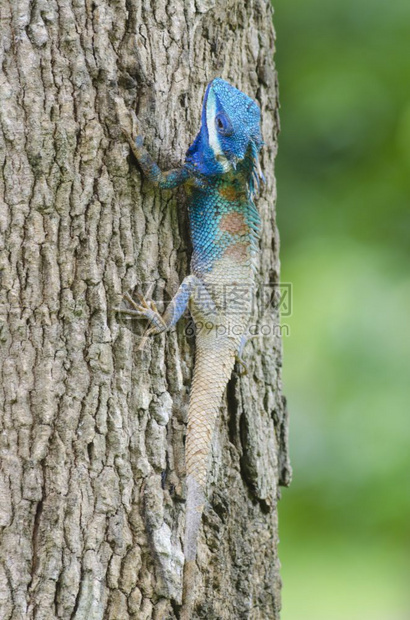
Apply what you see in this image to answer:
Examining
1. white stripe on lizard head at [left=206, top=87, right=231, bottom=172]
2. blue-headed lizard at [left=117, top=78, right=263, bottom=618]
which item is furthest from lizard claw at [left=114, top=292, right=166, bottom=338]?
white stripe on lizard head at [left=206, top=87, right=231, bottom=172]

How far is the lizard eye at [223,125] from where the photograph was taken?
286 cm

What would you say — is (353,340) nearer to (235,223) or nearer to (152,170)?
(235,223)

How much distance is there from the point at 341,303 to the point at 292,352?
1.88 ft

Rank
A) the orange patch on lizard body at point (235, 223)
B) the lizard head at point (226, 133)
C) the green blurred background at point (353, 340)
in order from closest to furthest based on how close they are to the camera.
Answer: the lizard head at point (226, 133)
the orange patch on lizard body at point (235, 223)
the green blurred background at point (353, 340)

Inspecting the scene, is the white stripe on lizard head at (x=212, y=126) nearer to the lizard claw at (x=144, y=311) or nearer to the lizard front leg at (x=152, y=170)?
the lizard front leg at (x=152, y=170)

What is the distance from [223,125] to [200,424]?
49.8 inches

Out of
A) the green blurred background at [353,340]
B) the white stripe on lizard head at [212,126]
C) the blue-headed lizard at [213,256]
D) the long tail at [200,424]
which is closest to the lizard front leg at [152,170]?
the blue-headed lizard at [213,256]

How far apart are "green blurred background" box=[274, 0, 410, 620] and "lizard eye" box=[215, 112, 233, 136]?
2526 mm

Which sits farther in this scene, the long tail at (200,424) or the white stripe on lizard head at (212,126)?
the white stripe on lizard head at (212,126)

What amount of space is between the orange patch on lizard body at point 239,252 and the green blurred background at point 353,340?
2.21 m

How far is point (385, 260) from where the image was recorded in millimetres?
5547

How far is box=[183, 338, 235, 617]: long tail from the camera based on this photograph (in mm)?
2547

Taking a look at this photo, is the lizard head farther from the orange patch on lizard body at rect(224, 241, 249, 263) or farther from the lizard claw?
the lizard claw

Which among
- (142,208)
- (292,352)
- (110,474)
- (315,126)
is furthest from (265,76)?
(315,126)
